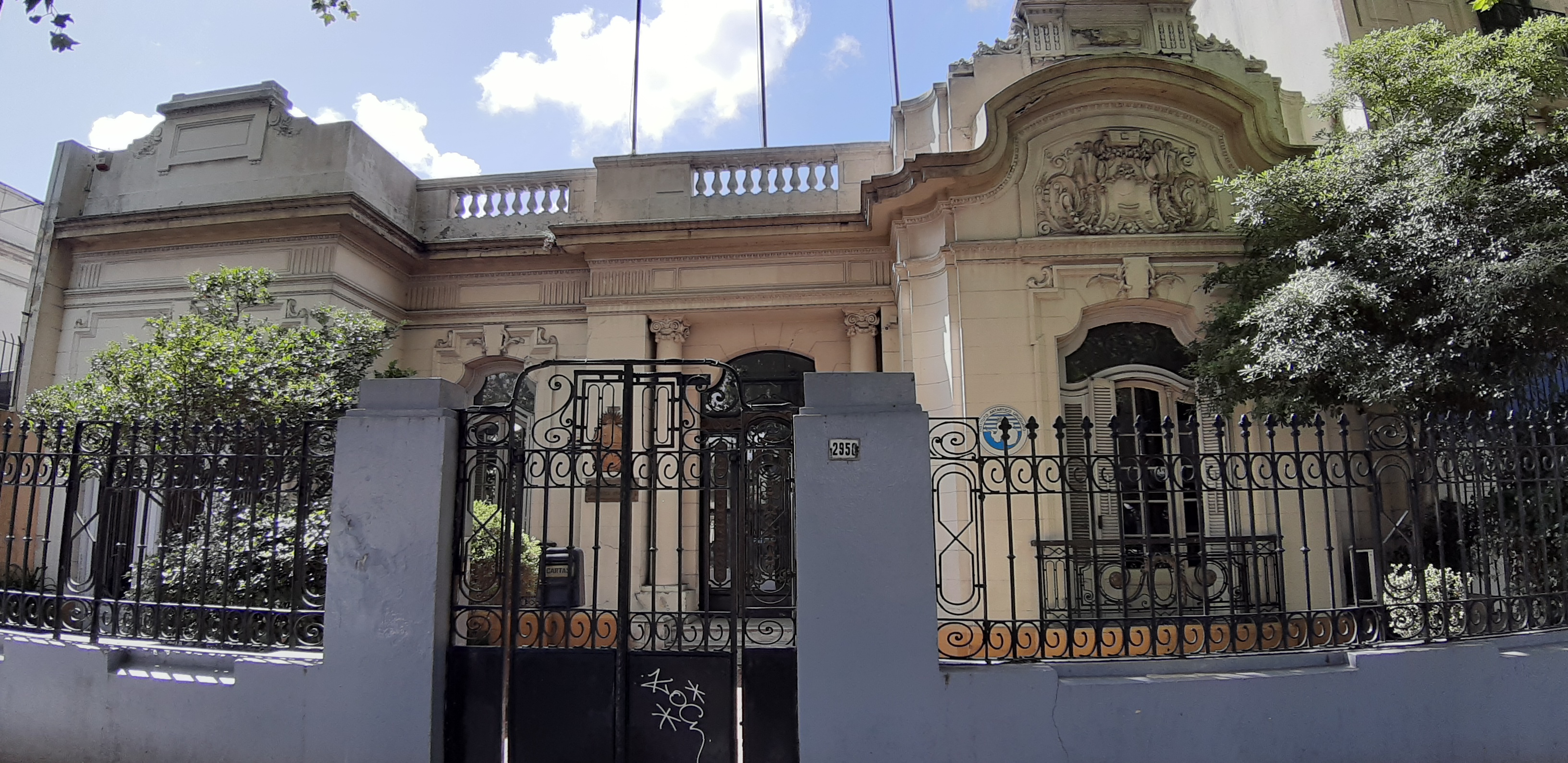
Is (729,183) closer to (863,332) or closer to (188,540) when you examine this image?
(863,332)

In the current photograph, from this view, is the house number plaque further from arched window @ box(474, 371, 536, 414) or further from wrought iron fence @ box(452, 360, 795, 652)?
arched window @ box(474, 371, 536, 414)

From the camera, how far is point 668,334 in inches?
436

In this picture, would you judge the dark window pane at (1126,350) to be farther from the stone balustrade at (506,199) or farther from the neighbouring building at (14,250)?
the neighbouring building at (14,250)

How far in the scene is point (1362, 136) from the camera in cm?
799

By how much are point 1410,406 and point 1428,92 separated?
291 centimetres

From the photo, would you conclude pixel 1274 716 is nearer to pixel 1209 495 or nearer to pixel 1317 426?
pixel 1317 426

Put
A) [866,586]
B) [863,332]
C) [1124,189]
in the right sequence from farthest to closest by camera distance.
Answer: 1. [863,332]
2. [1124,189]
3. [866,586]

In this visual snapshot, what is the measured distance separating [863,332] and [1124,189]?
3.54 m

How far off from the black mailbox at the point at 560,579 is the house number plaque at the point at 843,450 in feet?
5.07

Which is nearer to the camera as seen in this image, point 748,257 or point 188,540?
point 188,540

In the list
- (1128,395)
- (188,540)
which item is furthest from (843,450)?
(1128,395)

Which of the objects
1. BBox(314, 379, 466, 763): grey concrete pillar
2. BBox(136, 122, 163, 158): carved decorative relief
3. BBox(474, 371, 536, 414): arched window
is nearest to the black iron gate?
BBox(314, 379, 466, 763): grey concrete pillar

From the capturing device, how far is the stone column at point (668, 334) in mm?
11062

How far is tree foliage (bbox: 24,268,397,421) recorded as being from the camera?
25.3ft
